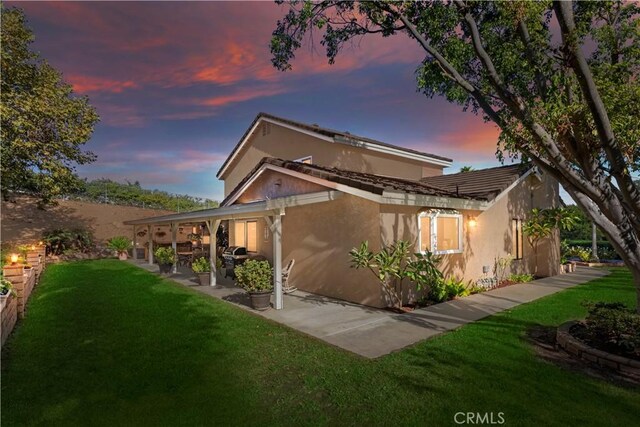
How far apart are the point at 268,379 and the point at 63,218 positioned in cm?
3010

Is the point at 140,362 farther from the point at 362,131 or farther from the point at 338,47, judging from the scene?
the point at 362,131

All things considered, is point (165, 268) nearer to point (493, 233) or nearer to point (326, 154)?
point (326, 154)

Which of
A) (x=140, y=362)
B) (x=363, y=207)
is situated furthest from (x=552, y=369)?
(x=140, y=362)

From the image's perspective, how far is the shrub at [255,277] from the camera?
882 cm

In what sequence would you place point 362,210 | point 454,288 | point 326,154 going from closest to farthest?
1. point 362,210
2. point 454,288
3. point 326,154

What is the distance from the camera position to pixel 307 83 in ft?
54.4

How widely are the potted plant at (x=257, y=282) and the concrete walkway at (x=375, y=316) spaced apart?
0.29 meters

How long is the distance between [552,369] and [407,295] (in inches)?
176

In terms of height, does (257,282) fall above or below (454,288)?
above

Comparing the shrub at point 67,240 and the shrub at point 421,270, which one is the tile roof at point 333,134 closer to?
the shrub at point 421,270

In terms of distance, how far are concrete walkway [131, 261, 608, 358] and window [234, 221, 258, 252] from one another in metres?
3.22

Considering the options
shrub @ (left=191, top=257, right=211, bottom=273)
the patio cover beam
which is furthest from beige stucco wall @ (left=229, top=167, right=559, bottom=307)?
shrub @ (left=191, top=257, right=211, bottom=273)

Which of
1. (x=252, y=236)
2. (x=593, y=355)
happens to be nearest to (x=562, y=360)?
A: (x=593, y=355)

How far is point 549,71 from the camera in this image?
659 cm
